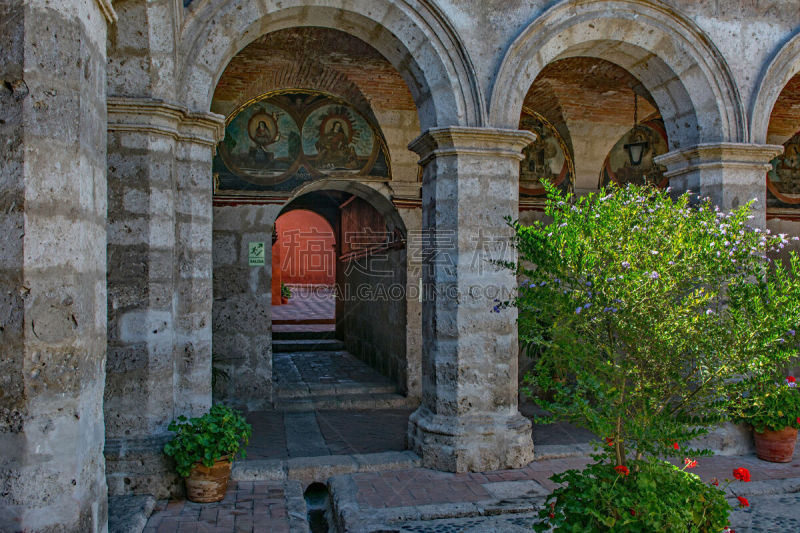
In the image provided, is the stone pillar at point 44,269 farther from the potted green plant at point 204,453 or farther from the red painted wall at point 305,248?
the red painted wall at point 305,248

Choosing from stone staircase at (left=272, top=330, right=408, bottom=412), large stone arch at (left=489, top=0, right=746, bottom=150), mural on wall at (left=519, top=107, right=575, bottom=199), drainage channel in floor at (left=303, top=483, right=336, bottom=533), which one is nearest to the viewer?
drainage channel in floor at (left=303, top=483, right=336, bottom=533)

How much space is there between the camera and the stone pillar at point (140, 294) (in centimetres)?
404

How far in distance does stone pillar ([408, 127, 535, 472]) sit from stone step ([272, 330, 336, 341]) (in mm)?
6686

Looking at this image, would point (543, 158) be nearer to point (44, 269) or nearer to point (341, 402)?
point (341, 402)

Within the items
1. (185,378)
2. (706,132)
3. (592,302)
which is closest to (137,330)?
(185,378)

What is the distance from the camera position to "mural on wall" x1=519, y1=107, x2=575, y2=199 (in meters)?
7.69

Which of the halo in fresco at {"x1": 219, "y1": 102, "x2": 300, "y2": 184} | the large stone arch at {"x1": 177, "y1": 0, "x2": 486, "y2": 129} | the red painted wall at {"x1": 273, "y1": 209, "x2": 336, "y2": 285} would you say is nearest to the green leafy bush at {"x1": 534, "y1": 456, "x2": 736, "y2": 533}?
the large stone arch at {"x1": 177, "y1": 0, "x2": 486, "y2": 129}

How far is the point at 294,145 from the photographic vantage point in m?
7.10

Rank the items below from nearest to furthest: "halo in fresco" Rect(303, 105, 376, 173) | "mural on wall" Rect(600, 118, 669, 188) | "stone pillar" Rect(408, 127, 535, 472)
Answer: "stone pillar" Rect(408, 127, 535, 472), "halo in fresco" Rect(303, 105, 376, 173), "mural on wall" Rect(600, 118, 669, 188)

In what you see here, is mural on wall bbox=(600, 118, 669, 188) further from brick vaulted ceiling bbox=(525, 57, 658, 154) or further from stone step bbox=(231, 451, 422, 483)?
stone step bbox=(231, 451, 422, 483)

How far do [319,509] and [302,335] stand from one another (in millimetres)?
7018

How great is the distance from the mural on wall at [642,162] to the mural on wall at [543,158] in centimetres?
Result: 53

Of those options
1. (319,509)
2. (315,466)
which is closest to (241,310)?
(315,466)

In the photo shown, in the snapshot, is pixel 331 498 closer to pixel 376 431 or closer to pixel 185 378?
pixel 185 378
